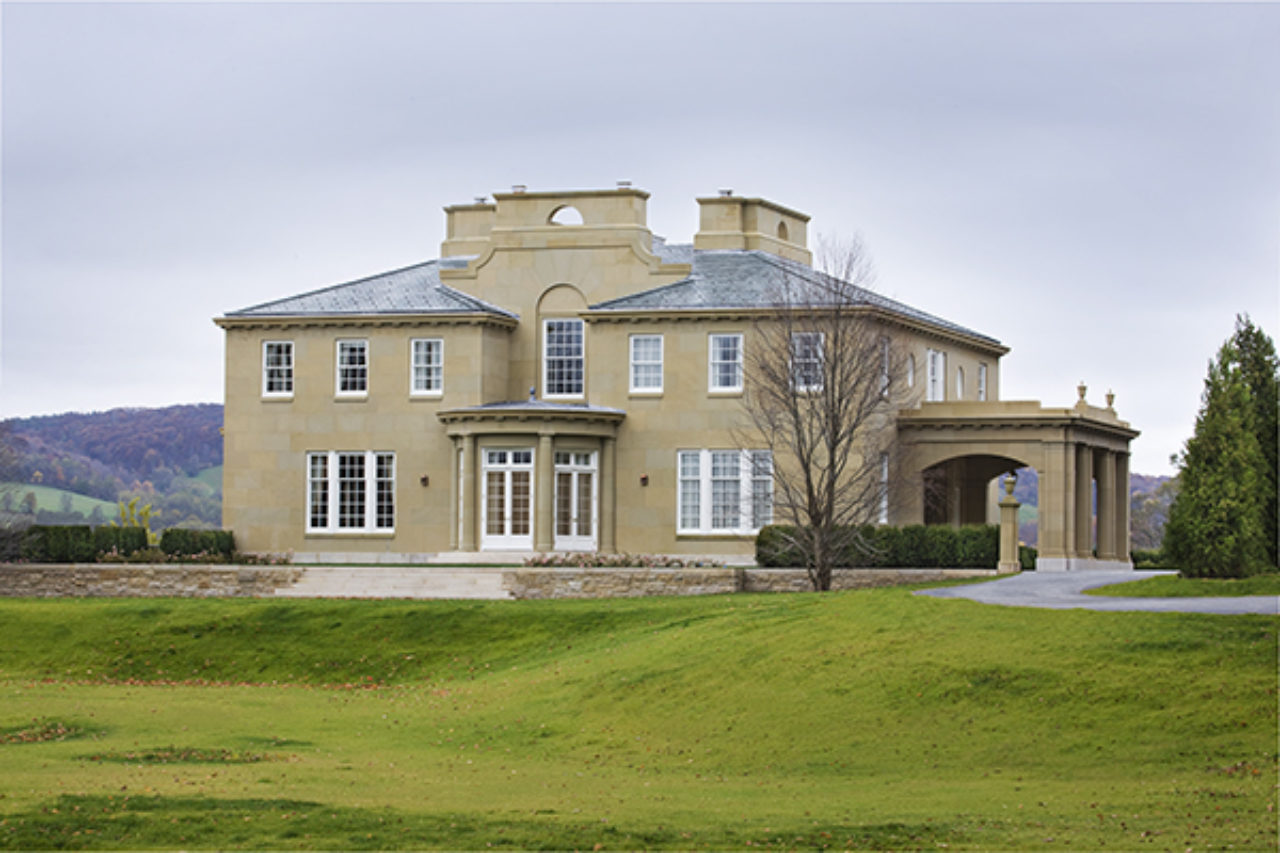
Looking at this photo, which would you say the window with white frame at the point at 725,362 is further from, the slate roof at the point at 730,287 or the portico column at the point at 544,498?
the portico column at the point at 544,498

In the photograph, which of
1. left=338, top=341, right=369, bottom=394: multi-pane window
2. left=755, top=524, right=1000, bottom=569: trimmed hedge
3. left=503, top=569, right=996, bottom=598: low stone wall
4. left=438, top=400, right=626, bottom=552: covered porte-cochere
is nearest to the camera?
left=503, top=569, right=996, bottom=598: low stone wall

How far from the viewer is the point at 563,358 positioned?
4725 centimetres

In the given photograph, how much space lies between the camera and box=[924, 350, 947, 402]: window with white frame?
47906 millimetres

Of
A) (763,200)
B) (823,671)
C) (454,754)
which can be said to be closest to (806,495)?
(763,200)

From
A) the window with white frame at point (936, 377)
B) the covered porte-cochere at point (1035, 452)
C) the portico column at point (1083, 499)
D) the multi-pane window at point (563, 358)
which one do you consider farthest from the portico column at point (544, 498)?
the portico column at point (1083, 499)

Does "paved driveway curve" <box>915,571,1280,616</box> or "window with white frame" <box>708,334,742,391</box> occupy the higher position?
"window with white frame" <box>708,334,742,391</box>

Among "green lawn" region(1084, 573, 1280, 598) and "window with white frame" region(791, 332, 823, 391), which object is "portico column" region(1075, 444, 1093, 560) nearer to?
"window with white frame" region(791, 332, 823, 391)

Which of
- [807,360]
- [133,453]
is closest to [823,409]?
[807,360]

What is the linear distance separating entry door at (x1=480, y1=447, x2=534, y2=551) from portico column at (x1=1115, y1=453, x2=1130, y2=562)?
17199 millimetres

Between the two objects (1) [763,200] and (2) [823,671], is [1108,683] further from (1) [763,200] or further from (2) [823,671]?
(1) [763,200]

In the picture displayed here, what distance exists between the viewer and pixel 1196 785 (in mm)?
16766

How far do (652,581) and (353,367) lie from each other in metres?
13.5

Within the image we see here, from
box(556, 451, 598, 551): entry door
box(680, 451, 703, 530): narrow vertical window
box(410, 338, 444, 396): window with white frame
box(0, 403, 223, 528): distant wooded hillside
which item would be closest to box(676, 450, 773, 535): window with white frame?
box(680, 451, 703, 530): narrow vertical window

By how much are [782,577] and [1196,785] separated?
21763mm
